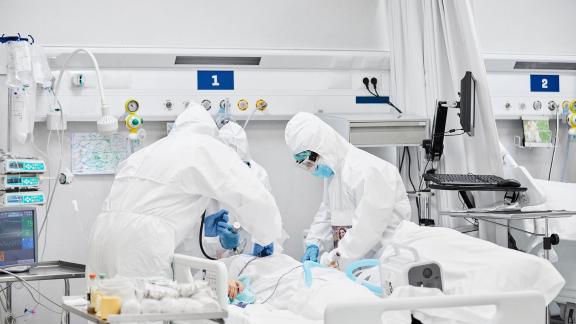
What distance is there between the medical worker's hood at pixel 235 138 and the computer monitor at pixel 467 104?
1.41 m

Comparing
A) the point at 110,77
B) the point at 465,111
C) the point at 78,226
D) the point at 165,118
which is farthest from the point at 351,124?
the point at 78,226

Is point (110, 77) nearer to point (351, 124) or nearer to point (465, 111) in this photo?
point (351, 124)

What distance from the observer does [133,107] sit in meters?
4.59

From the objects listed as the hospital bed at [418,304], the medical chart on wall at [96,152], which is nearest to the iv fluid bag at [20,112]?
the medical chart on wall at [96,152]

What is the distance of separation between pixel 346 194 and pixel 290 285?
1252 mm

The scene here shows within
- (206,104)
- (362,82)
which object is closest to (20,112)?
(206,104)

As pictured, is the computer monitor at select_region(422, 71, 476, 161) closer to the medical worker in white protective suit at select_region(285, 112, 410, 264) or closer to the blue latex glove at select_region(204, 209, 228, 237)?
the medical worker in white protective suit at select_region(285, 112, 410, 264)

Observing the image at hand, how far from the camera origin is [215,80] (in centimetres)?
477

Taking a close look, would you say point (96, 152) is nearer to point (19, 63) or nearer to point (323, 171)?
point (19, 63)

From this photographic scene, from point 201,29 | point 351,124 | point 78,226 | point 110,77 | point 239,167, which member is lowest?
point 78,226

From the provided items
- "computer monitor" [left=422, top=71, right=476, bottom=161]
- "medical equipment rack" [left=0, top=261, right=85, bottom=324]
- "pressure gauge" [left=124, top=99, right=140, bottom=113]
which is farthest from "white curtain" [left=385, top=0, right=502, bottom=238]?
"medical equipment rack" [left=0, top=261, right=85, bottom=324]

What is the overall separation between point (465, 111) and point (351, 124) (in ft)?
Result: 2.86

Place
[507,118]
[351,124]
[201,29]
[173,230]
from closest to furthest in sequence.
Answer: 1. [173,230]
2. [351,124]
3. [201,29]
4. [507,118]

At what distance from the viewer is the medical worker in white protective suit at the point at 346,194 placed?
3.81 m
